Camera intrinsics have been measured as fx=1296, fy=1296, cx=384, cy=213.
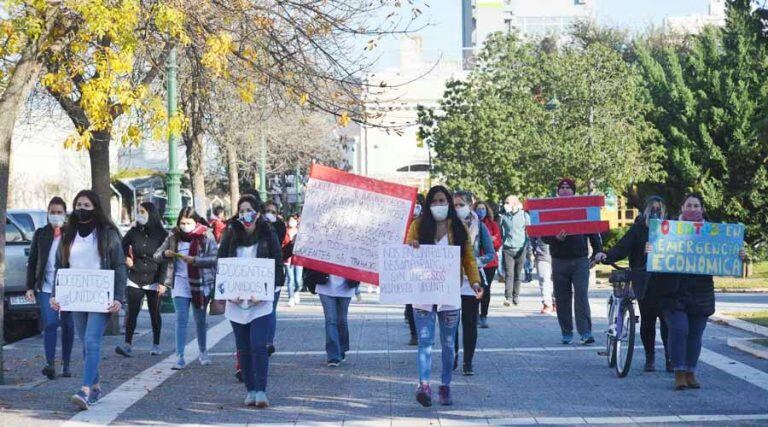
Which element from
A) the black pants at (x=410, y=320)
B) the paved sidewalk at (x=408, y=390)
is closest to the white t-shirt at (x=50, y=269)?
the paved sidewalk at (x=408, y=390)

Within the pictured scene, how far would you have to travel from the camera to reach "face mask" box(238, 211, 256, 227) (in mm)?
10844

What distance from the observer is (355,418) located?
391 inches

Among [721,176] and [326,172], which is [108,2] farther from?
[721,176]

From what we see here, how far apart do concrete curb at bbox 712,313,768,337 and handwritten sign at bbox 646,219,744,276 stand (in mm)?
4533

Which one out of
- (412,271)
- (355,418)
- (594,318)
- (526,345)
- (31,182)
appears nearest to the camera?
(355,418)

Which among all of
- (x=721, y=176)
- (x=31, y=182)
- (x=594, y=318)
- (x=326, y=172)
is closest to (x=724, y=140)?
(x=721, y=176)

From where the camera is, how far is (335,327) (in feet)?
44.0

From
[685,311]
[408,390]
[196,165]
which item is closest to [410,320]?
[408,390]

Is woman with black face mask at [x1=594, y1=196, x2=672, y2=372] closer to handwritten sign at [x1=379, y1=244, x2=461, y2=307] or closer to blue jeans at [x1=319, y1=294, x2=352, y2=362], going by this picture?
handwritten sign at [x1=379, y1=244, x2=461, y2=307]

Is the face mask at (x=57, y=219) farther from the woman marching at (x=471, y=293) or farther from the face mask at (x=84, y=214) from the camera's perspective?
the woman marching at (x=471, y=293)

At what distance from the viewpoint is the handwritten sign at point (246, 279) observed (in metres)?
10.3

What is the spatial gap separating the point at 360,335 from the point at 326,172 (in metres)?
4.80

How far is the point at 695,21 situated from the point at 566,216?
78.7 meters

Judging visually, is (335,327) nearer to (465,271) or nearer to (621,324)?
(465,271)
